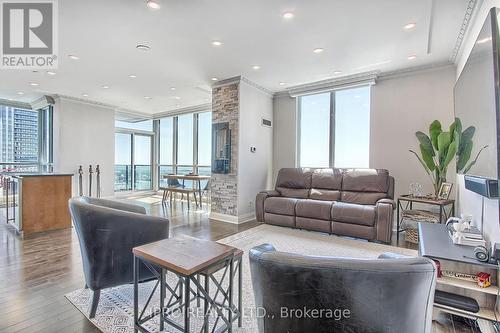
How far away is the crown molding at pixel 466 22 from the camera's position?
243cm

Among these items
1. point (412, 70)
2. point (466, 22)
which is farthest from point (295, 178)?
point (466, 22)

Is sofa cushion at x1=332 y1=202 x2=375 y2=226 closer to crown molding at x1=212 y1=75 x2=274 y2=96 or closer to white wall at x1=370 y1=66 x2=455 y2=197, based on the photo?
white wall at x1=370 y1=66 x2=455 y2=197

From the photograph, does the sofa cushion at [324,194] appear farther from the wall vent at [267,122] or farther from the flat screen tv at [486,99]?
the flat screen tv at [486,99]

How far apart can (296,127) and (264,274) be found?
485 centimetres

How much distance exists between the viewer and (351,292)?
2.96ft

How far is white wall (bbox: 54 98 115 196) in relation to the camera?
245 inches

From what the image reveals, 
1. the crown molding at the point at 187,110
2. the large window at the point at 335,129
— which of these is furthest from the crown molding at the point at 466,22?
the crown molding at the point at 187,110

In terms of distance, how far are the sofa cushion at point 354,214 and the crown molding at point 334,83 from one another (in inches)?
90.7

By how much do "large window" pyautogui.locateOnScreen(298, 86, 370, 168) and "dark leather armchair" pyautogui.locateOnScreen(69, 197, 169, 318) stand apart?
4.13m

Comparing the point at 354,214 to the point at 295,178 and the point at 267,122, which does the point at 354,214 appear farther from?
the point at 267,122

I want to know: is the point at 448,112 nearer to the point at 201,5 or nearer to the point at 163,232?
the point at 201,5

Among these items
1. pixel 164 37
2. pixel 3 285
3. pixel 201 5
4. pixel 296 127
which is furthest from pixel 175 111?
pixel 3 285

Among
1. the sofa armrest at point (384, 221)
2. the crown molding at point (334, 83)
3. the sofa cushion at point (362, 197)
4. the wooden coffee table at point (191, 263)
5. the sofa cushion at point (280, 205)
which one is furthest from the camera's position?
the crown molding at point (334, 83)

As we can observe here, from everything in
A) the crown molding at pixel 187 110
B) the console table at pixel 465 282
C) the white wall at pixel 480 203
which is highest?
the crown molding at pixel 187 110
